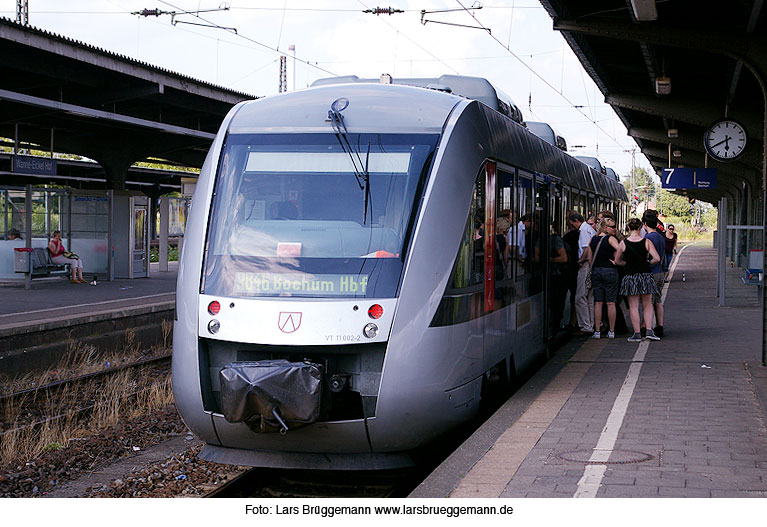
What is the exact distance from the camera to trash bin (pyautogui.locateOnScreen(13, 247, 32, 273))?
2209 cm

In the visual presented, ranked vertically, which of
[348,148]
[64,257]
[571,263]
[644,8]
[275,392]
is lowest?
[275,392]

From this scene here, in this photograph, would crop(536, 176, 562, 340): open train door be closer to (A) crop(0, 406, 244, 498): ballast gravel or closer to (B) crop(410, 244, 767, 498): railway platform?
(B) crop(410, 244, 767, 498): railway platform

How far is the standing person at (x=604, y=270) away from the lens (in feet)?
43.9

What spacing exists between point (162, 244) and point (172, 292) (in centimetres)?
912

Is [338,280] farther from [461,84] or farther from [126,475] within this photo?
[461,84]

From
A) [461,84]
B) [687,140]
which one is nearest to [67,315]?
[461,84]

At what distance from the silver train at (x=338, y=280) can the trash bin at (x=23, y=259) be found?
50.1ft

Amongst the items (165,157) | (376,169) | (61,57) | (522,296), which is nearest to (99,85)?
(61,57)

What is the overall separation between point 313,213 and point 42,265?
17347 mm

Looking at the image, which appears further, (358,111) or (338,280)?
(358,111)

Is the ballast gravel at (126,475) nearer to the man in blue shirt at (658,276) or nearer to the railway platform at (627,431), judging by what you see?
the railway platform at (627,431)

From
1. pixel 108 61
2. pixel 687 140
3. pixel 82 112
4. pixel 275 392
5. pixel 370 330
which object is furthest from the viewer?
pixel 687 140

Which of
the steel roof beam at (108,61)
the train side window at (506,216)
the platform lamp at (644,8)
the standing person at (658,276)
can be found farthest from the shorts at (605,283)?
the steel roof beam at (108,61)

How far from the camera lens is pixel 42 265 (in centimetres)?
2333
